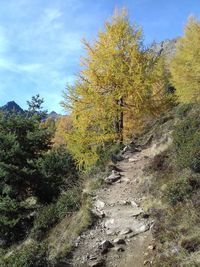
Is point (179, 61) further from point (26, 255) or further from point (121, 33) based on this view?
point (26, 255)

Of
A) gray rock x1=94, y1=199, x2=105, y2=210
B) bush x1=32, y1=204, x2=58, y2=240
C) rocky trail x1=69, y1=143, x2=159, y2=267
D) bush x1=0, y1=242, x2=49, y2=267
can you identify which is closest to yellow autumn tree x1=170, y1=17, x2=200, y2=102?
rocky trail x1=69, y1=143, x2=159, y2=267

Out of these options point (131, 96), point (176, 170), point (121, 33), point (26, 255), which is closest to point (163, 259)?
point (26, 255)

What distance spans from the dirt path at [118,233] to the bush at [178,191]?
1073 millimetres

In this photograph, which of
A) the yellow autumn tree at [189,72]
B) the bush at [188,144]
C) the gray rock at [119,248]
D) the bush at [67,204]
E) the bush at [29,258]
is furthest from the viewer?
the yellow autumn tree at [189,72]

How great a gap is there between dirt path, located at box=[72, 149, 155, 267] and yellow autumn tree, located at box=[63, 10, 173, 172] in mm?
5385

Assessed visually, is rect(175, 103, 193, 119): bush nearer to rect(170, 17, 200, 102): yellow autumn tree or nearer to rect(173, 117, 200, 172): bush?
rect(173, 117, 200, 172): bush

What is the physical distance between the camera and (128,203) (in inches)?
604

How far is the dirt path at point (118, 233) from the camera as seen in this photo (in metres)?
12.0

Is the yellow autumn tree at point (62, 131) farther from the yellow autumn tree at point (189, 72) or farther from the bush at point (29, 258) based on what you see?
the bush at point (29, 258)

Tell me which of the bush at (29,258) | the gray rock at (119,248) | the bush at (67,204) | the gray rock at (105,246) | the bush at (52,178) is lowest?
the gray rock at (119,248)

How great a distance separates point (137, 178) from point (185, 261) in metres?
7.49

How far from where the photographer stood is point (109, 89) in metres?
22.8

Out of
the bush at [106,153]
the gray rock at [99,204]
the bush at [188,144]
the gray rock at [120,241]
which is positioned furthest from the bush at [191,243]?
the bush at [106,153]

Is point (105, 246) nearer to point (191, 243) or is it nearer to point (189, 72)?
point (191, 243)
